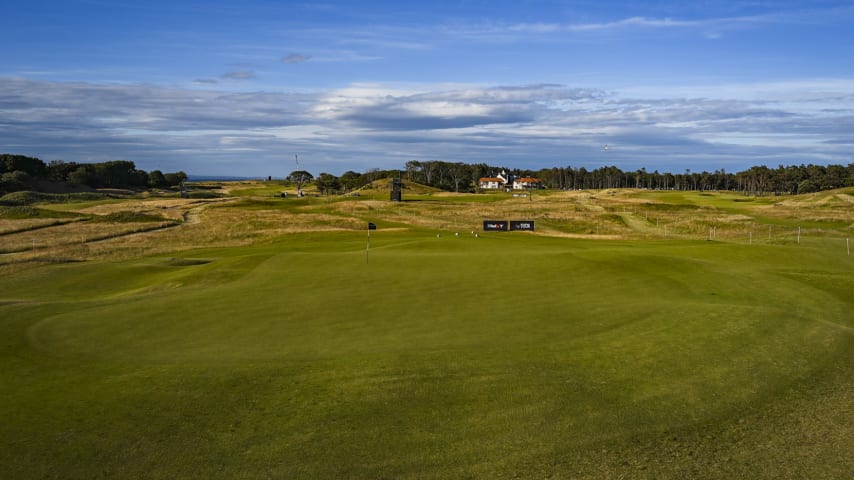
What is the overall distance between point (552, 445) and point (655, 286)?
18.7 m

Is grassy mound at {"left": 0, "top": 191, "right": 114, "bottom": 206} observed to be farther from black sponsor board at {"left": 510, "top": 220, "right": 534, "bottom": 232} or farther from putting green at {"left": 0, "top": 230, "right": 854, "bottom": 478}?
putting green at {"left": 0, "top": 230, "right": 854, "bottom": 478}

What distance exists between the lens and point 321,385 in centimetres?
1350

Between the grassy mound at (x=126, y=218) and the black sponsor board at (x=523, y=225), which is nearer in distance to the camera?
the black sponsor board at (x=523, y=225)

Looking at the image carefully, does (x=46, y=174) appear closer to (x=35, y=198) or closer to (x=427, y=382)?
(x=35, y=198)

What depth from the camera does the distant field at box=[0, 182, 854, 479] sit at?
10.3 metres

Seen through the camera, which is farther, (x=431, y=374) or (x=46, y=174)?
(x=46, y=174)

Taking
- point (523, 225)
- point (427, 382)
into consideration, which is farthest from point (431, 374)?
point (523, 225)

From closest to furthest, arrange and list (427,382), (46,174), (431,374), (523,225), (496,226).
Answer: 1. (427,382)
2. (431,374)
3. (496,226)
4. (523,225)
5. (46,174)

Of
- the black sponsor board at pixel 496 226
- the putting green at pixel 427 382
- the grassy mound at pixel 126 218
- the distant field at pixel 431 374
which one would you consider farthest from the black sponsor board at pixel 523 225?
→ the grassy mound at pixel 126 218

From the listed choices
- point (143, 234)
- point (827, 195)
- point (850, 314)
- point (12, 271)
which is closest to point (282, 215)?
point (143, 234)

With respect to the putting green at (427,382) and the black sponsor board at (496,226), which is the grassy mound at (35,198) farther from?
the putting green at (427,382)

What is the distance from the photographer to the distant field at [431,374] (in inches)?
406

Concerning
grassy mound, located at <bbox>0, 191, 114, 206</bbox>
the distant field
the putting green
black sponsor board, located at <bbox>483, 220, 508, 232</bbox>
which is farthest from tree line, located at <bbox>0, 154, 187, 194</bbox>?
the putting green

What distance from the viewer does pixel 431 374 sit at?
46.4 ft
